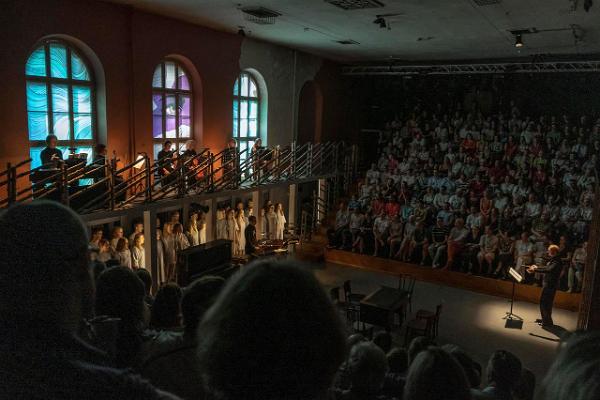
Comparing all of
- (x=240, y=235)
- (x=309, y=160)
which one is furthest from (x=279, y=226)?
(x=309, y=160)

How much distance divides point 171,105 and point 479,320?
26.9 ft

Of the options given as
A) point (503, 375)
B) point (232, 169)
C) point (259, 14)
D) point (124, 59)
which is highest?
point (259, 14)

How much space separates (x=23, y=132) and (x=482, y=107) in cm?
1442

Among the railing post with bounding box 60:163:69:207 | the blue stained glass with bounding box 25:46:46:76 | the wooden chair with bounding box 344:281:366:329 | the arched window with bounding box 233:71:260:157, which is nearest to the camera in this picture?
the railing post with bounding box 60:163:69:207

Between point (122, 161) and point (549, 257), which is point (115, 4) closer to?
point (122, 161)

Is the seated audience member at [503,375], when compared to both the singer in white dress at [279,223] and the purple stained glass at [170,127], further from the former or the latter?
the singer in white dress at [279,223]

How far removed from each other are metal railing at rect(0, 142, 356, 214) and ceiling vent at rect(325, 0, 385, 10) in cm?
367

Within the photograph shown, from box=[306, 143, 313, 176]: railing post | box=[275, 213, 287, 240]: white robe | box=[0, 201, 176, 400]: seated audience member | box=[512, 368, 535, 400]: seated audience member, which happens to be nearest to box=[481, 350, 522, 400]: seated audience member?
box=[512, 368, 535, 400]: seated audience member

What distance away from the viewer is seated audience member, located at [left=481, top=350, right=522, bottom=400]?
3.37 m

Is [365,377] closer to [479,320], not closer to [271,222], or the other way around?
[479,320]

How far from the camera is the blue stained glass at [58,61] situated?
27.2ft

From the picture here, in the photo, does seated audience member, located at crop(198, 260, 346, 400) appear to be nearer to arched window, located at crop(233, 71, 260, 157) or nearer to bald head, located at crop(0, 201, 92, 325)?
bald head, located at crop(0, 201, 92, 325)

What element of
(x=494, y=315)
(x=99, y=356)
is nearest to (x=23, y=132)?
(x=99, y=356)

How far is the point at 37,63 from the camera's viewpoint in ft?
26.5
